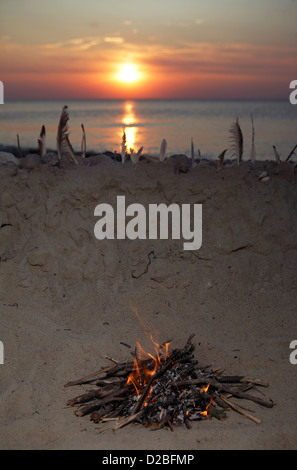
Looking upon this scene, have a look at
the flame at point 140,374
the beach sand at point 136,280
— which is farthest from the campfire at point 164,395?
the beach sand at point 136,280

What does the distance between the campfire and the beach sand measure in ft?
0.50

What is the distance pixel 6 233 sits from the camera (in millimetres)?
6578

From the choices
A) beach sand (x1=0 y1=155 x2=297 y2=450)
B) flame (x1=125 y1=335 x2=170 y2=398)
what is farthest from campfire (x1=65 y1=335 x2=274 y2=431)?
beach sand (x1=0 y1=155 x2=297 y2=450)

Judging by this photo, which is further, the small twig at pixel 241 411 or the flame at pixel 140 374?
the flame at pixel 140 374

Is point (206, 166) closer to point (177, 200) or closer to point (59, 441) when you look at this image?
point (177, 200)

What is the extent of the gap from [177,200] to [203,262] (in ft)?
2.70

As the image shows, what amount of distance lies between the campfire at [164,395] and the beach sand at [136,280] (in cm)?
15

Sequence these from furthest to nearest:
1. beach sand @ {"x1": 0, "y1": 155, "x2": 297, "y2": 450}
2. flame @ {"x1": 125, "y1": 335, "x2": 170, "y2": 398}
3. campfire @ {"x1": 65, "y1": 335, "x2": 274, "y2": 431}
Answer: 1. beach sand @ {"x1": 0, "y1": 155, "x2": 297, "y2": 450}
2. flame @ {"x1": 125, "y1": 335, "x2": 170, "y2": 398}
3. campfire @ {"x1": 65, "y1": 335, "x2": 274, "y2": 431}

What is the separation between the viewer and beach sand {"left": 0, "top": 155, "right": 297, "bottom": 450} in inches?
200

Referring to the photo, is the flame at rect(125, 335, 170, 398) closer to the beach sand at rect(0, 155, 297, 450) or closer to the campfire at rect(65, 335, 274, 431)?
the campfire at rect(65, 335, 274, 431)

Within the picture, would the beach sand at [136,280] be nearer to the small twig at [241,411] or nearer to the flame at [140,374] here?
the small twig at [241,411]

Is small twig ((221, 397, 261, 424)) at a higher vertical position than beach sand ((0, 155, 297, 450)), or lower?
lower

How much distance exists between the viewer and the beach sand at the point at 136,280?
507cm

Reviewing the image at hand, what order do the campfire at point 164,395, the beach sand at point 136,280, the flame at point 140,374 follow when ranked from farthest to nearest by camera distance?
the beach sand at point 136,280 → the flame at point 140,374 → the campfire at point 164,395
